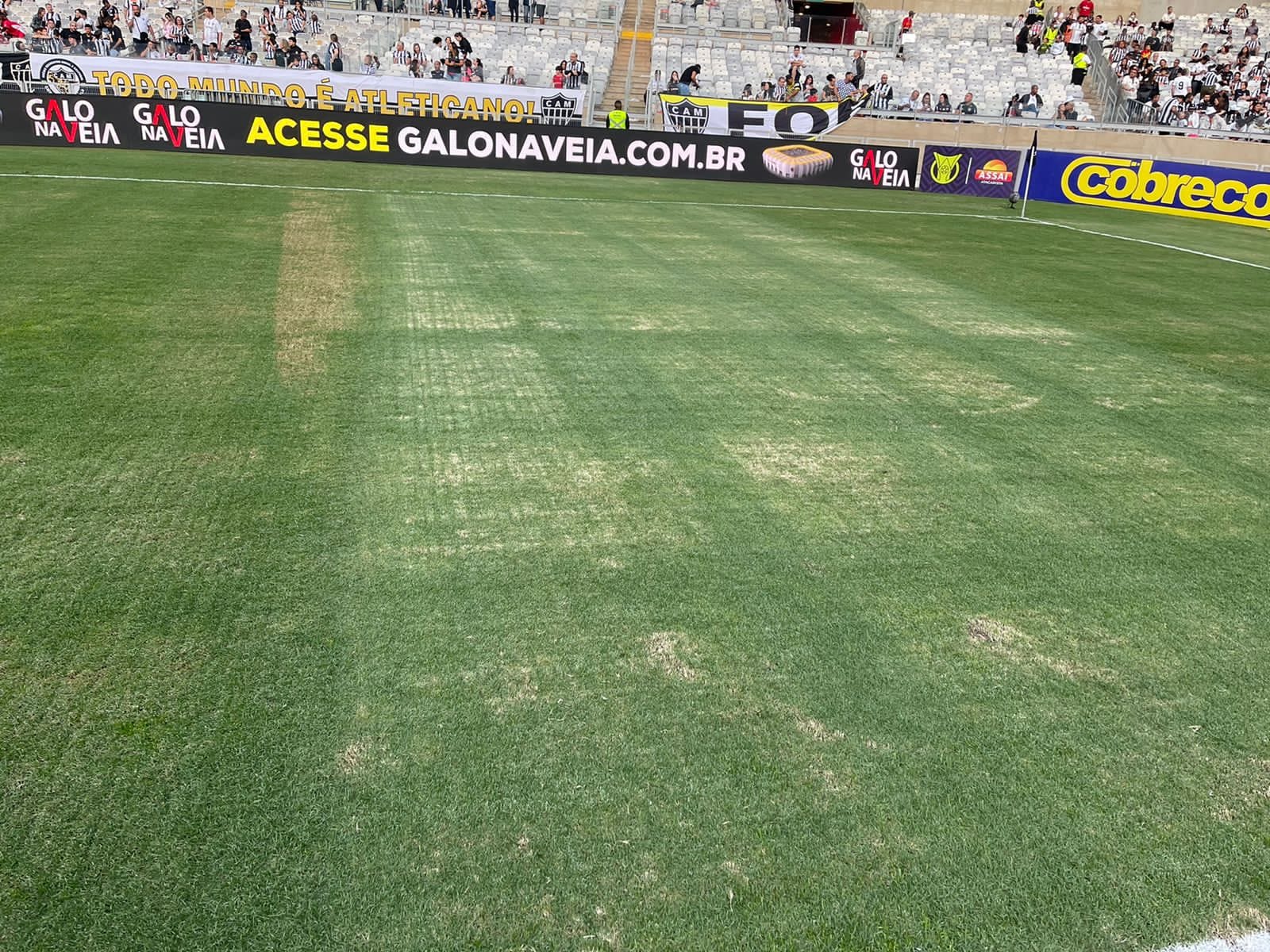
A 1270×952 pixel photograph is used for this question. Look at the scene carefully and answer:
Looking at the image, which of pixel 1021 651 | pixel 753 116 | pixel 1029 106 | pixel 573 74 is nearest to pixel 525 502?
pixel 1021 651

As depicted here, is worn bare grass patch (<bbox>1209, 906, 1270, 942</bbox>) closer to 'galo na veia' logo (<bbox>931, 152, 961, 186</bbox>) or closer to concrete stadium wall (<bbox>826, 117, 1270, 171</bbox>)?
'galo na veia' logo (<bbox>931, 152, 961, 186</bbox>)

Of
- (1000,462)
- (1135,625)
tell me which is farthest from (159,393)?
(1135,625)

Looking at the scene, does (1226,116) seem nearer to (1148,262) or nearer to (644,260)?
(1148,262)

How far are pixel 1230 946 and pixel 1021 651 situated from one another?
1.50 meters

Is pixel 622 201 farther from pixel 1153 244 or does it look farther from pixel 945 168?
pixel 945 168

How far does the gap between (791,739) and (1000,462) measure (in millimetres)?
3414

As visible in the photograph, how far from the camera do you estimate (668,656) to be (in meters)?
3.90

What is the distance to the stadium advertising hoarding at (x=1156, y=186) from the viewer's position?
20.9 metres

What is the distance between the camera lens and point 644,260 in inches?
478

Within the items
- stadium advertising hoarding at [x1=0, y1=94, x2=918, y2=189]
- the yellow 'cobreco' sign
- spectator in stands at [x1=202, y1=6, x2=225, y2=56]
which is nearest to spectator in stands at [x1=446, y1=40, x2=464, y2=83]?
spectator in stands at [x1=202, y1=6, x2=225, y2=56]

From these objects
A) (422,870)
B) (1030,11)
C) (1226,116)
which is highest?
(1030,11)

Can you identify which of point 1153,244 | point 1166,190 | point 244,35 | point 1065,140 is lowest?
point 1153,244

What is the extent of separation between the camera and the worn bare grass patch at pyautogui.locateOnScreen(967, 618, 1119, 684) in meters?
3.93

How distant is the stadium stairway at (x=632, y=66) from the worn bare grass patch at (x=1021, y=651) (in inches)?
1125
